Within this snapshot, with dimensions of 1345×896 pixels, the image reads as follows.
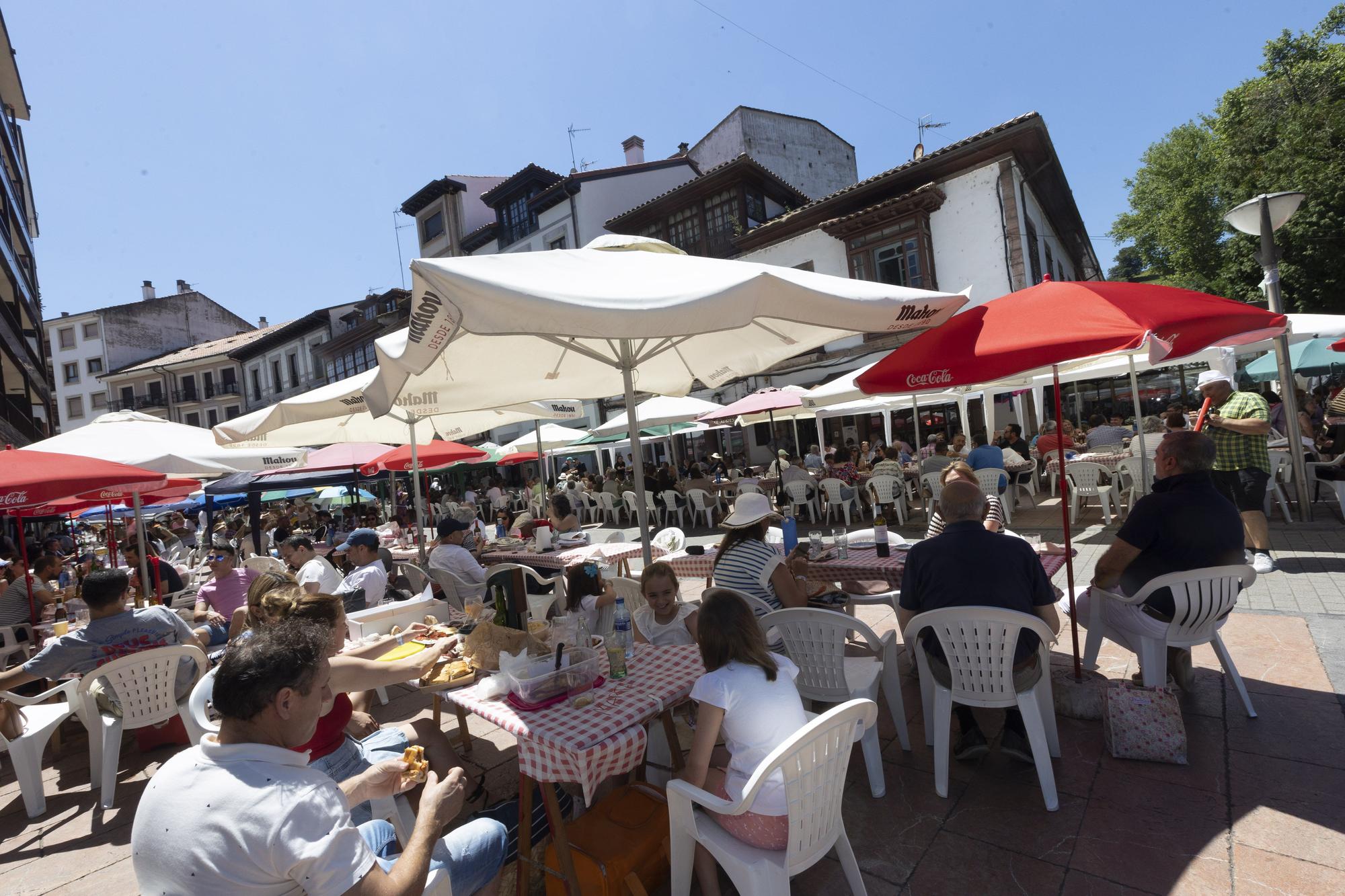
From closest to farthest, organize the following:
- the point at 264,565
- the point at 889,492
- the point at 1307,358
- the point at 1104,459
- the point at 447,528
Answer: the point at 447,528 < the point at 264,565 < the point at 1104,459 < the point at 889,492 < the point at 1307,358

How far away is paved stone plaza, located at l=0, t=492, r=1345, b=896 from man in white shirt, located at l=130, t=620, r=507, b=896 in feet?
0.29

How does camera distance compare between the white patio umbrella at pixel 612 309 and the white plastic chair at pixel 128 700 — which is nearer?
the white patio umbrella at pixel 612 309

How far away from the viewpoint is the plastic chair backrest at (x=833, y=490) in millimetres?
10656

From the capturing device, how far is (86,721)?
149 inches

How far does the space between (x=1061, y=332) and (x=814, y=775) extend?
236 centimetres

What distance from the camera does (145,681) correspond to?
3.75 m

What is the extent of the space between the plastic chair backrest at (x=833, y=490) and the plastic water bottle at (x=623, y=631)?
7902mm

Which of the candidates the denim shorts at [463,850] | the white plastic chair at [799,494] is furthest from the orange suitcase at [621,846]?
the white plastic chair at [799,494]

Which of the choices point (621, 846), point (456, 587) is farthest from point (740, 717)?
point (456, 587)

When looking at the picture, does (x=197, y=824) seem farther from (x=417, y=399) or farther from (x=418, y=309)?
(x=417, y=399)

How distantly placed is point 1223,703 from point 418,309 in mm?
4510

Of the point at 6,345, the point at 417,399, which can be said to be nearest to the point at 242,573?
the point at 417,399

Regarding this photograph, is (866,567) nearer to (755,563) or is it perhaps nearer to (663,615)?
(755,563)

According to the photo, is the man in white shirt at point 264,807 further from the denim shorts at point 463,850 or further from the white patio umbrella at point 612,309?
the white patio umbrella at point 612,309
